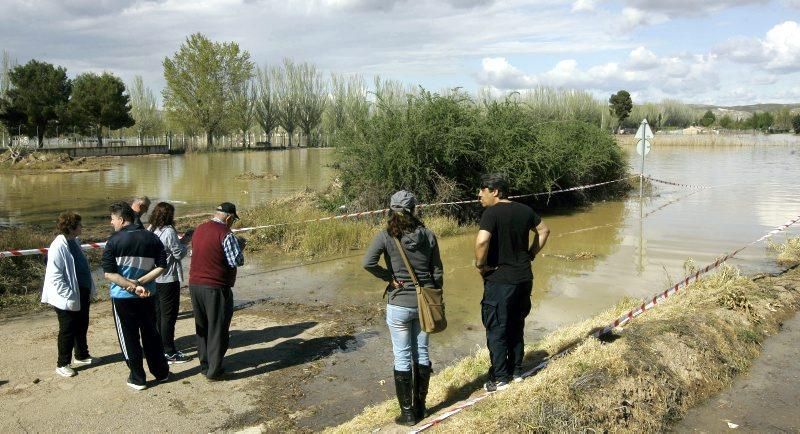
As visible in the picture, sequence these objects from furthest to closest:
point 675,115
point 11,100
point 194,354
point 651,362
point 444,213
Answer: point 675,115 → point 11,100 → point 444,213 → point 194,354 → point 651,362

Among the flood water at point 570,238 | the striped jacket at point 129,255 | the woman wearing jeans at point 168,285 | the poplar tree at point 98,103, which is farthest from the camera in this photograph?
the poplar tree at point 98,103

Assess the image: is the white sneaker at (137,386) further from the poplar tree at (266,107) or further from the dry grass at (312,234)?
the poplar tree at (266,107)

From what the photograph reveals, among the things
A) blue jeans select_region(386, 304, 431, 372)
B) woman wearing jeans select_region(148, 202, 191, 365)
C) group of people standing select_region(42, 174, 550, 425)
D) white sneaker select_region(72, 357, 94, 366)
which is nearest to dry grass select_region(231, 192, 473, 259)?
group of people standing select_region(42, 174, 550, 425)

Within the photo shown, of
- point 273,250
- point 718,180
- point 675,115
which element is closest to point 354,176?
point 273,250

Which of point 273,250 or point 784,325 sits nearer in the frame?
point 784,325

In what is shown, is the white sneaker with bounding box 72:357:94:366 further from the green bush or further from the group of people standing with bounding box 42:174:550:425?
the green bush

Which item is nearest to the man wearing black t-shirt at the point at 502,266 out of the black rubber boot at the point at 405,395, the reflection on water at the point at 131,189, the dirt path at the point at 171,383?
the black rubber boot at the point at 405,395

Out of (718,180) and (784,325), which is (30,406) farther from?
(718,180)

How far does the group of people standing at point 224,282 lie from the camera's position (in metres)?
4.63

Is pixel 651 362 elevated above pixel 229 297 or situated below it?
below

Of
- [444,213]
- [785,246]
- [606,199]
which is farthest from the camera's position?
[606,199]

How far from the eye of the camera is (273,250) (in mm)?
13211

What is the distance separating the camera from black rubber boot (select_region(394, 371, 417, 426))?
464cm

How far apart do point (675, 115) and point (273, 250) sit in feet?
456
